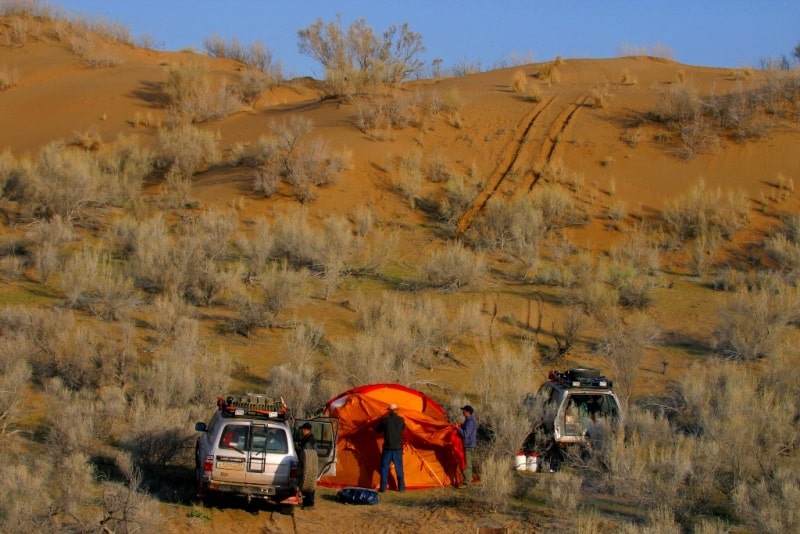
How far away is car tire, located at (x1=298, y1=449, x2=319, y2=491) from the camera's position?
1178cm

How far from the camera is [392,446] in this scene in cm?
1320

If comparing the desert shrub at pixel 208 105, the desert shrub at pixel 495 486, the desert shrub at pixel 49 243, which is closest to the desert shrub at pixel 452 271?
the desert shrub at pixel 49 243

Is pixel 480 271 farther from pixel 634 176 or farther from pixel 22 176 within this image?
pixel 22 176

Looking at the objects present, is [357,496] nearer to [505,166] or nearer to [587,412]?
[587,412]

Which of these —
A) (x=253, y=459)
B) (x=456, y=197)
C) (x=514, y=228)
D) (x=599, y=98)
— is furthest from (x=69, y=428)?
(x=599, y=98)

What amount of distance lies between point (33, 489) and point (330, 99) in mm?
28599

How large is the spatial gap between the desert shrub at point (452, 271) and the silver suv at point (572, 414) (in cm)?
891

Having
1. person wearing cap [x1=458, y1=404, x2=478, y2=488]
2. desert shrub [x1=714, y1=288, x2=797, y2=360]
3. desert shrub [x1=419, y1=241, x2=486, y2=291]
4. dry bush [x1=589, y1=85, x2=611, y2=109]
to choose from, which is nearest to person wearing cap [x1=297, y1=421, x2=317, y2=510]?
person wearing cap [x1=458, y1=404, x2=478, y2=488]

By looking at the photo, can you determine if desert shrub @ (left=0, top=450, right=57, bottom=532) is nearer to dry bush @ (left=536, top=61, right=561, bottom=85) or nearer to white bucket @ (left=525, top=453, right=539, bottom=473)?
white bucket @ (left=525, top=453, right=539, bottom=473)

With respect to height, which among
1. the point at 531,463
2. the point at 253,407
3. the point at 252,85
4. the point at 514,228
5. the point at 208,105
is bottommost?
the point at 531,463

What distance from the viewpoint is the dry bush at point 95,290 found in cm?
1959

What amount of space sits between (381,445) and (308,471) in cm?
216

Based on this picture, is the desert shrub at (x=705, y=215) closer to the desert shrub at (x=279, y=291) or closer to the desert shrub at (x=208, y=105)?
the desert shrub at (x=279, y=291)

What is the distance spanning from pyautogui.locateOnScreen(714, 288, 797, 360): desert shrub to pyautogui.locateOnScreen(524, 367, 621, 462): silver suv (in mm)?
6336
